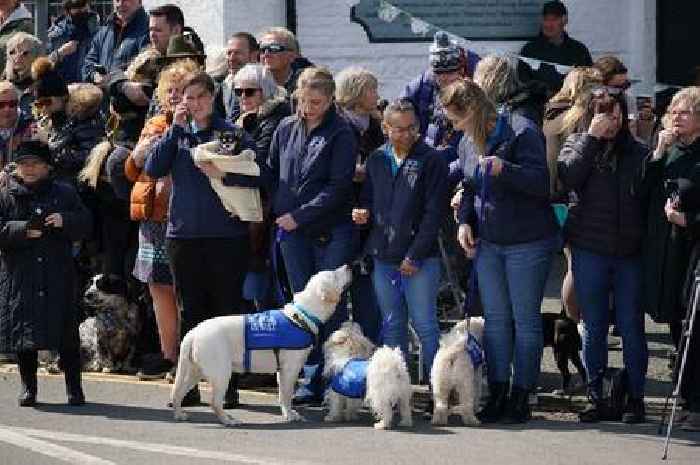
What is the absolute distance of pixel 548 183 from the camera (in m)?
11.7

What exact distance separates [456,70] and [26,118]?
12.3ft

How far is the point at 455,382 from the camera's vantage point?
1157 centimetres

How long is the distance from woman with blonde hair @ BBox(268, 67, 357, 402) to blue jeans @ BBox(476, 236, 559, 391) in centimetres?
106

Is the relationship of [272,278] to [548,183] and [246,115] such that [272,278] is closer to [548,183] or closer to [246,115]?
[246,115]

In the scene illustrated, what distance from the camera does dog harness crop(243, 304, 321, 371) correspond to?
38.7 ft

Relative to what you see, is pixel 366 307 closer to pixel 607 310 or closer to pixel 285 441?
pixel 607 310

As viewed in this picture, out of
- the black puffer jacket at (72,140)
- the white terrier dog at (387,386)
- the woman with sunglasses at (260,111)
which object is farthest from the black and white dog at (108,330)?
the white terrier dog at (387,386)

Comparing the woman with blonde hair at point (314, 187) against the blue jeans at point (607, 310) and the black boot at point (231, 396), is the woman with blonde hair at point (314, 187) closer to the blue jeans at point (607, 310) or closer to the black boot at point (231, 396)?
the black boot at point (231, 396)

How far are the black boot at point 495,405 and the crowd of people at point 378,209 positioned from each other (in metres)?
0.01

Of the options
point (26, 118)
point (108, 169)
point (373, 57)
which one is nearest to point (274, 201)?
point (108, 169)

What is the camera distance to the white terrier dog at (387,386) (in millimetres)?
11359

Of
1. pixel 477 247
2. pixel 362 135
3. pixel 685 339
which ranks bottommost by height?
pixel 685 339

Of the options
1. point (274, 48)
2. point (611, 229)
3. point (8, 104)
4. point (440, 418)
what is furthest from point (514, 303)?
point (8, 104)

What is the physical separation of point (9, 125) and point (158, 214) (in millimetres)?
2008
